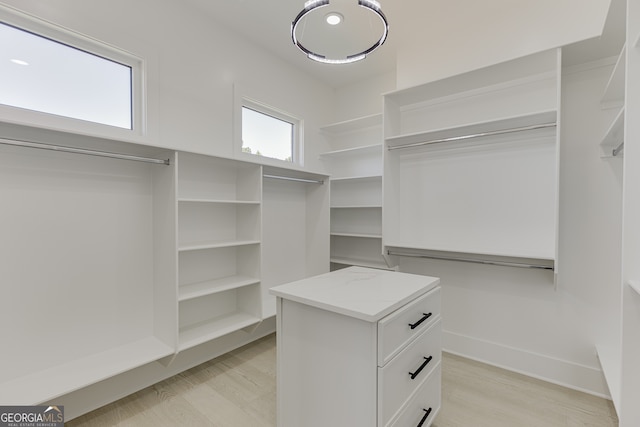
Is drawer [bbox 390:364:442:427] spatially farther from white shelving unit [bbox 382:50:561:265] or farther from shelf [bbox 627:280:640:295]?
white shelving unit [bbox 382:50:561:265]

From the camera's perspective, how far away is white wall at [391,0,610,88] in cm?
211

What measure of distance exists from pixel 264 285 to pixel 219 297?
56cm

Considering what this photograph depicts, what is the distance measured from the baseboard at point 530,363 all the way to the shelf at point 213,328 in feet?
6.38

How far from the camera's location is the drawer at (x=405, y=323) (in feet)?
3.99

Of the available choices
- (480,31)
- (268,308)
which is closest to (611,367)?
(268,308)

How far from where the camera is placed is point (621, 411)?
47.3 inches

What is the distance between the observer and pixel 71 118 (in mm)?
1883

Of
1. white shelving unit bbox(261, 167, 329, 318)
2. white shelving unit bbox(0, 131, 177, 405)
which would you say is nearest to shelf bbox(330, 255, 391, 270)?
white shelving unit bbox(261, 167, 329, 318)

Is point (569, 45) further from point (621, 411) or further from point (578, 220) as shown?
point (621, 411)

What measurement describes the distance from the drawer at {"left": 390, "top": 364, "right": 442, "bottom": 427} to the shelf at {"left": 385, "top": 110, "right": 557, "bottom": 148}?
6.15ft

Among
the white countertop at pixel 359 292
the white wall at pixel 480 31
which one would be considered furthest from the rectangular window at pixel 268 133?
the white countertop at pixel 359 292

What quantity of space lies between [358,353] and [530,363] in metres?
2.08

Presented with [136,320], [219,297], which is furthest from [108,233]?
[219,297]

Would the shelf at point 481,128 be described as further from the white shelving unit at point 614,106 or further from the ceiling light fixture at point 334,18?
the ceiling light fixture at point 334,18
